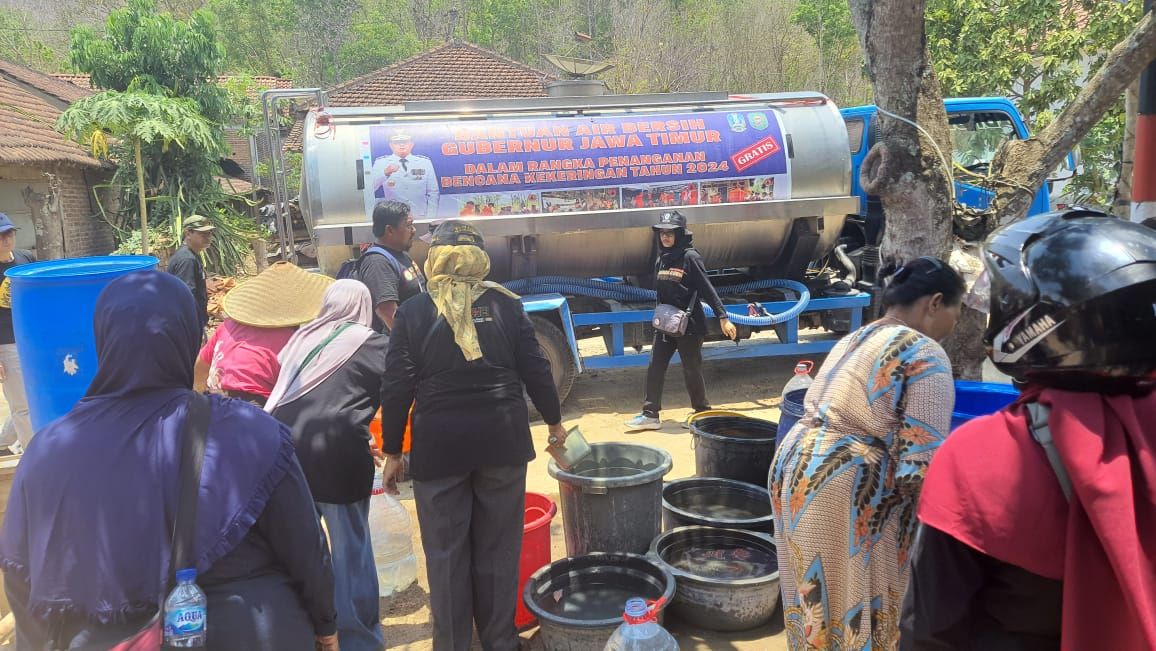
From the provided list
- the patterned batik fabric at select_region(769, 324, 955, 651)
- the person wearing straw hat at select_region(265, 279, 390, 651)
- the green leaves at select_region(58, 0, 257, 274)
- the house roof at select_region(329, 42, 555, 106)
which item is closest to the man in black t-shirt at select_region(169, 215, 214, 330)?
the person wearing straw hat at select_region(265, 279, 390, 651)

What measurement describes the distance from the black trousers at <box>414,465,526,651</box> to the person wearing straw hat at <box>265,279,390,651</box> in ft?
0.98

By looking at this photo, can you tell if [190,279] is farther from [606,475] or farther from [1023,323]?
[1023,323]

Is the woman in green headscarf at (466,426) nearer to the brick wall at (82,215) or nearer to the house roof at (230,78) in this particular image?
the brick wall at (82,215)

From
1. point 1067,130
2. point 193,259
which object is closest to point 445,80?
point 193,259

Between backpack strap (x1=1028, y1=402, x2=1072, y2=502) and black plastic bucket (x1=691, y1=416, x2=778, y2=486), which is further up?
backpack strap (x1=1028, y1=402, x2=1072, y2=502)

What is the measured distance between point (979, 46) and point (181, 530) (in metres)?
12.3

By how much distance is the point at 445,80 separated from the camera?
23047 millimetres

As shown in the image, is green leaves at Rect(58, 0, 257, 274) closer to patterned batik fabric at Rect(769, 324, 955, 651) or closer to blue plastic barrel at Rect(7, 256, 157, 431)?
blue plastic barrel at Rect(7, 256, 157, 431)

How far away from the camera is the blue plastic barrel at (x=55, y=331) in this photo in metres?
3.79

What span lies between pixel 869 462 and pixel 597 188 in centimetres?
469

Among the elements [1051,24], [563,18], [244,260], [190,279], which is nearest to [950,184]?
[190,279]

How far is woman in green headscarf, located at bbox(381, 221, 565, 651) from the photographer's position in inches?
117

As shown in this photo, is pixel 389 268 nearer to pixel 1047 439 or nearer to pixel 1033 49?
pixel 1047 439

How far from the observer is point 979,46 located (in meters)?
11.1
